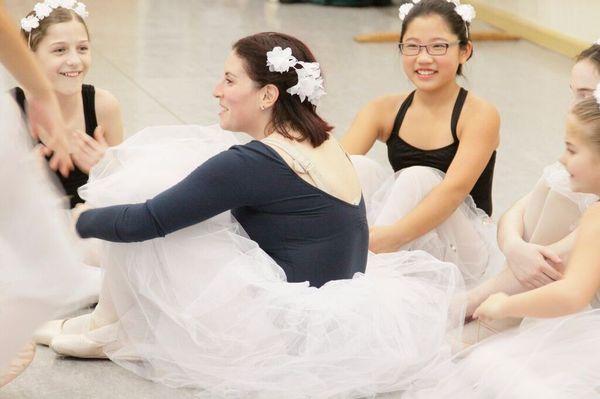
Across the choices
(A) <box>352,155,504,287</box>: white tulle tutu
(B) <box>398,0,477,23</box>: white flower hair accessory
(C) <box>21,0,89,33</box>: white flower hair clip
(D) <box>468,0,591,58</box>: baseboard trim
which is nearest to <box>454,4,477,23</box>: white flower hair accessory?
(B) <box>398,0,477,23</box>: white flower hair accessory

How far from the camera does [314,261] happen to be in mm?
2645

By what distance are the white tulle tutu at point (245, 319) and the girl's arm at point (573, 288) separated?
0.92 ft

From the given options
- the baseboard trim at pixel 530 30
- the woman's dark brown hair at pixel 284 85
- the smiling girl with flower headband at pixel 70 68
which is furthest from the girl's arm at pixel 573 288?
the baseboard trim at pixel 530 30

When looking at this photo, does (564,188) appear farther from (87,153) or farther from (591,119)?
(87,153)

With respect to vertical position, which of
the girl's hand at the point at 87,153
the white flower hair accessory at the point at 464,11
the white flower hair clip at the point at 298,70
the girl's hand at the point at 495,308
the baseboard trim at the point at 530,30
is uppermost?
the white flower hair accessory at the point at 464,11

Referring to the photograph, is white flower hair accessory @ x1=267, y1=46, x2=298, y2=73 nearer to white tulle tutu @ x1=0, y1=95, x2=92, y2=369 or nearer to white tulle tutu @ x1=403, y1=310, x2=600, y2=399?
white tulle tutu @ x1=0, y1=95, x2=92, y2=369

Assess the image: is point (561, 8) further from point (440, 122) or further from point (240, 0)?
point (440, 122)

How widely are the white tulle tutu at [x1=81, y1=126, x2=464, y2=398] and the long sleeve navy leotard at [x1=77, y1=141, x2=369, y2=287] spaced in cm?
5

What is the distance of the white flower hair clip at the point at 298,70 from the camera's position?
2645 mm

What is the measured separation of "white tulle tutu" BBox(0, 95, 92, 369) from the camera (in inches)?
84.1

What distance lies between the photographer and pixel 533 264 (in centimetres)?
266

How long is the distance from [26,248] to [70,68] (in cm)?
122

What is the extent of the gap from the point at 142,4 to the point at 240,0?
706 mm

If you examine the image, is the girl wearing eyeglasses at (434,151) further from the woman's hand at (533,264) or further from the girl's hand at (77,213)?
the girl's hand at (77,213)
